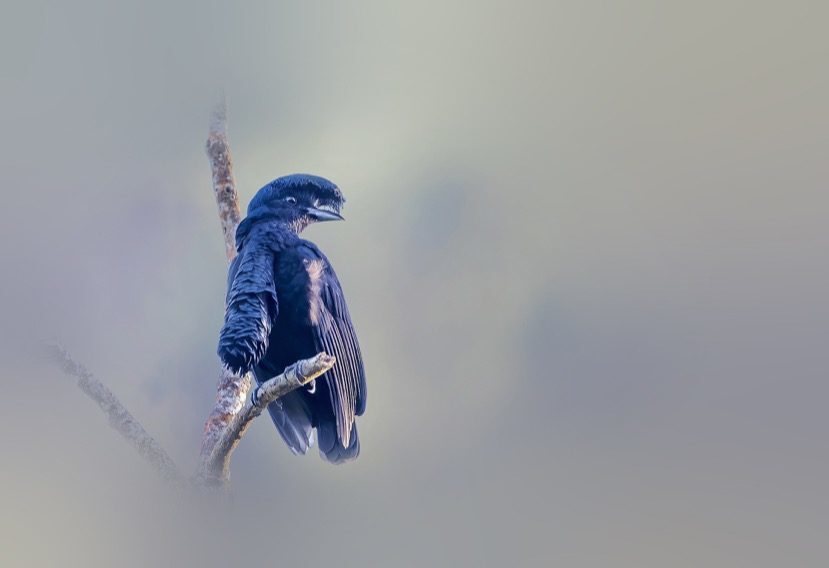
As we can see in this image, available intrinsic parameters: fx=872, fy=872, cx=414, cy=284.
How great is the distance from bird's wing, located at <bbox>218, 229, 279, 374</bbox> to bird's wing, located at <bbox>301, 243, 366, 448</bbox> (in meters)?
0.13

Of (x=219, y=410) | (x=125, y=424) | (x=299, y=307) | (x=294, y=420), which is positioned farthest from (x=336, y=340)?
(x=125, y=424)

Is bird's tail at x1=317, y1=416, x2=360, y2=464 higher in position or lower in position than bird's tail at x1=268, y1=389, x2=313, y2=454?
lower

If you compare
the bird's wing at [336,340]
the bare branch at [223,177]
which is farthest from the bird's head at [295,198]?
the bare branch at [223,177]

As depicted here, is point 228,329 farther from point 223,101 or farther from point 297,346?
point 223,101

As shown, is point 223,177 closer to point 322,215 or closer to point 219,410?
point 322,215

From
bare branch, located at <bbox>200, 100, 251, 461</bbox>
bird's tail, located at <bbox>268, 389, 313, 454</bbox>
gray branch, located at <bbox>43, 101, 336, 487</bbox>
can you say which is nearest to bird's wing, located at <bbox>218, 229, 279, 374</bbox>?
gray branch, located at <bbox>43, 101, 336, 487</bbox>

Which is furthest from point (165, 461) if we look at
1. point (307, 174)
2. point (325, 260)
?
point (307, 174)

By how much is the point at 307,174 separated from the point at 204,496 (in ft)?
3.37

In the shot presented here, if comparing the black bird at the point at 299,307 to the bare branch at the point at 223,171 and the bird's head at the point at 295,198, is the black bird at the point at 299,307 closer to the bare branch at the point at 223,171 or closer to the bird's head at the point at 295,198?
the bird's head at the point at 295,198

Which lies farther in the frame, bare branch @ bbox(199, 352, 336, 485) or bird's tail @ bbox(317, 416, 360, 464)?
bird's tail @ bbox(317, 416, 360, 464)

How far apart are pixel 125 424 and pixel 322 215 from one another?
0.87 metres

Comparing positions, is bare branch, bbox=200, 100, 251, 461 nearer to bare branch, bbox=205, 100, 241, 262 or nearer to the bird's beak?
bare branch, bbox=205, 100, 241, 262

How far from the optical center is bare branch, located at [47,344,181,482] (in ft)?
8.18

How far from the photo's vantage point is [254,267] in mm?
2555
